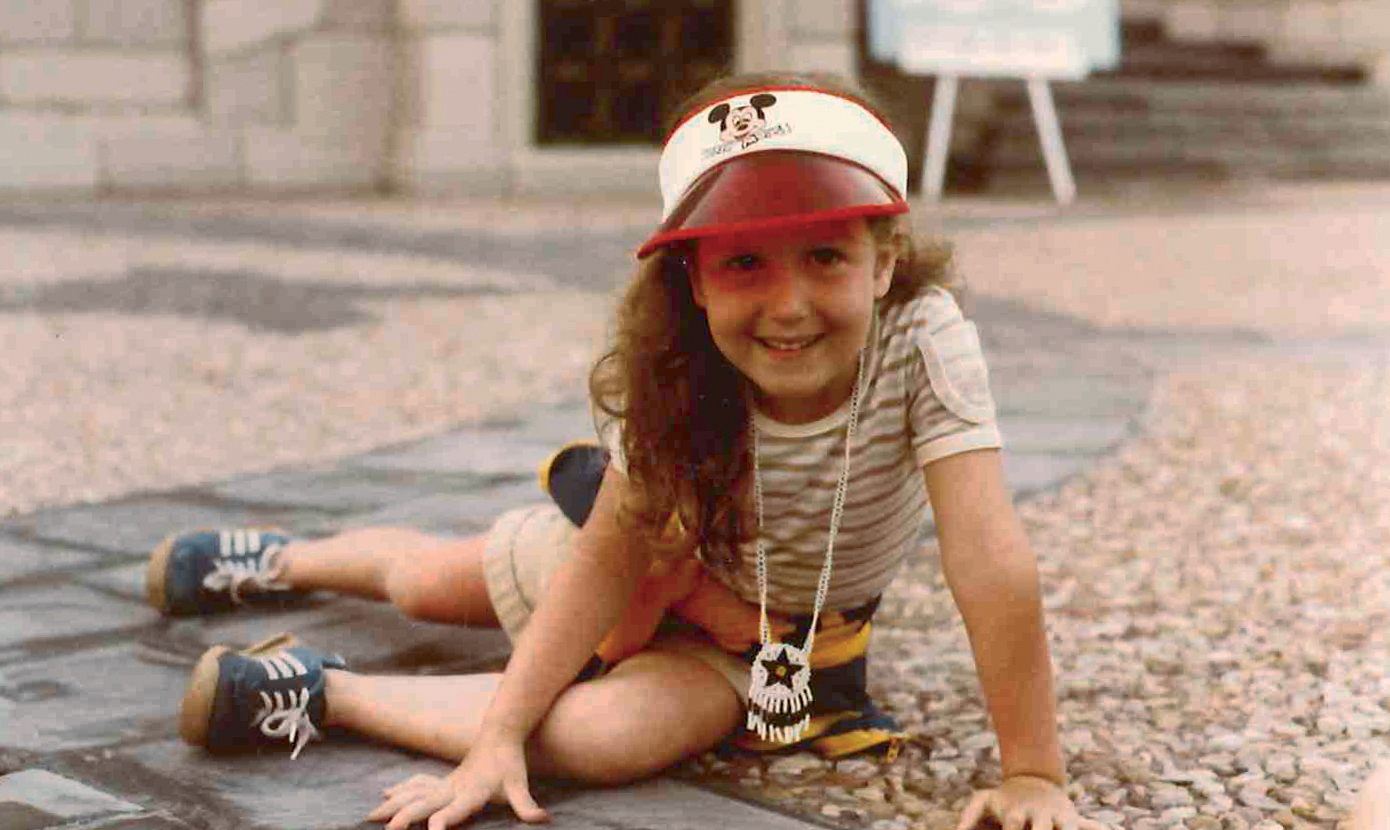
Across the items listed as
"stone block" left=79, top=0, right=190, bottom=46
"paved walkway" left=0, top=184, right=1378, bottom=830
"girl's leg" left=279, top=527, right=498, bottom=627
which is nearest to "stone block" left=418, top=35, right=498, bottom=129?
"stone block" left=79, top=0, right=190, bottom=46

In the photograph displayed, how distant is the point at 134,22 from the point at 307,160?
1.29 metres

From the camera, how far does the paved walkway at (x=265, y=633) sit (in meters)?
2.00

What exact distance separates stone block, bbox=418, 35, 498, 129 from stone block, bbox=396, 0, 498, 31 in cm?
7

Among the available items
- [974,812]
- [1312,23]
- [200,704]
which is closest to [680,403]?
[974,812]

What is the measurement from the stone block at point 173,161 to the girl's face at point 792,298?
940cm

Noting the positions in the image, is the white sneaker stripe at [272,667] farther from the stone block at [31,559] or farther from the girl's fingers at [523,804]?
the stone block at [31,559]

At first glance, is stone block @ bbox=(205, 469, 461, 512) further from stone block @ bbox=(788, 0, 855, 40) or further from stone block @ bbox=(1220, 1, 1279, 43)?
stone block @ bbox=(1220, 1, 1279, 43)

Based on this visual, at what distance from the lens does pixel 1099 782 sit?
2.09 meters

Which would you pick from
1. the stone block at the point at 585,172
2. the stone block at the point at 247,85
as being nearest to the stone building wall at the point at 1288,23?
the stone block at the point at 585,172

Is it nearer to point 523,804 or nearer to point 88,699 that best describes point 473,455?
point 88,699

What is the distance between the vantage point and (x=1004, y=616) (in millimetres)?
1942

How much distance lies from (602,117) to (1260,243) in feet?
14.6

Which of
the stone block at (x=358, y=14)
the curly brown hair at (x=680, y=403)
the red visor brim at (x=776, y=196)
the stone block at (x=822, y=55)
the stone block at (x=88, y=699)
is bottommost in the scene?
the stone block at (x=88, y=699)

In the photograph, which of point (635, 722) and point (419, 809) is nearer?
point (419, 809)
